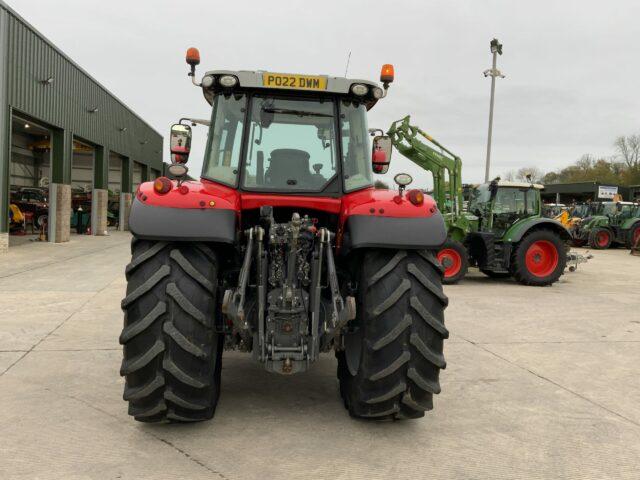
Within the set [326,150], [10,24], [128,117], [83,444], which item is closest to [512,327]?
[326,150]


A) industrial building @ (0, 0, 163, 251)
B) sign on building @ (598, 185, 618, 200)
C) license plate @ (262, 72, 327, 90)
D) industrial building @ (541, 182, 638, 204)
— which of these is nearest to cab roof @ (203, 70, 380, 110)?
license plate @ (262, 72, 327, 90)

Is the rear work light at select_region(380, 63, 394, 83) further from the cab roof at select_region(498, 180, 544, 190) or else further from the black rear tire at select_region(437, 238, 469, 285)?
the cab roof at select_region(498, 180, 544, 190)

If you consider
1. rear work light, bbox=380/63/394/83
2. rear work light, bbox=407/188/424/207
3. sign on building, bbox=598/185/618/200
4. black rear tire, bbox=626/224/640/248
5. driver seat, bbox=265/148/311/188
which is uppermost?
sign on building, bbox=598/185/618/200

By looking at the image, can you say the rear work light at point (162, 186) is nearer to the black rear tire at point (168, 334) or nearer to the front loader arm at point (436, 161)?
the black rear tire at point (168, 334)

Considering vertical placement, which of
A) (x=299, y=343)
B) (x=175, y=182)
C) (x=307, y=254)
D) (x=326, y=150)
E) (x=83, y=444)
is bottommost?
(x=83, y=444)

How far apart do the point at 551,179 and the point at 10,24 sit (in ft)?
246

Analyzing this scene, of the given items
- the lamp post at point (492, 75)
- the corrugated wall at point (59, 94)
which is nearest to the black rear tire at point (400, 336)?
the corrugated wall at point (59, 94)

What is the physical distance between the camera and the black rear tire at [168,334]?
3.26 m

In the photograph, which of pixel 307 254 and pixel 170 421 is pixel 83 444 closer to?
pixel 170 421

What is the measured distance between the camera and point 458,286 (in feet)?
36.1

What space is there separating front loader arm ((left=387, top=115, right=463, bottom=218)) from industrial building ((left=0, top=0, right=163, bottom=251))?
11292mm

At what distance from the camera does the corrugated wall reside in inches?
632

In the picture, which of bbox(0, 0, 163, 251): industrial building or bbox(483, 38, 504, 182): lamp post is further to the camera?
bbox(483, 38, 504, 182): lamp post

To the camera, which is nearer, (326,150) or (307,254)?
(307,254)
